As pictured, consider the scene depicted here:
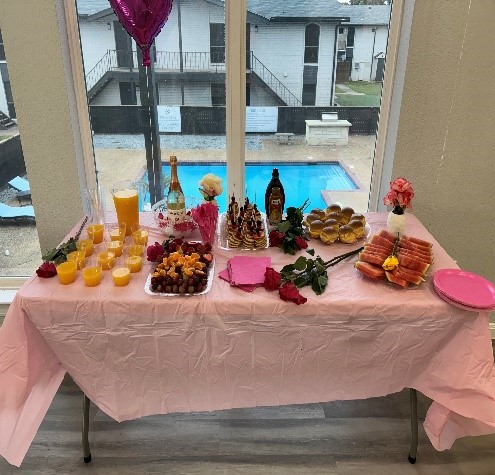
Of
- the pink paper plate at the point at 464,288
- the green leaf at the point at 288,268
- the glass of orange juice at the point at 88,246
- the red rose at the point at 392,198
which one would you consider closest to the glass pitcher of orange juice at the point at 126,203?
the glass of orange juice at the point at 88,246

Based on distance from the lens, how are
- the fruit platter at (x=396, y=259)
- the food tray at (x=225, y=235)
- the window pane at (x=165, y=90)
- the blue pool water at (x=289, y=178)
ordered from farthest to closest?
the blue pool water at (x=289, y=178) → the window pane at (x=165, y=90) → the food tray at (x=225, y=235) → the fruit platter at (x=396, y=259)

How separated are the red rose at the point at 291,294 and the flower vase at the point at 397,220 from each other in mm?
527

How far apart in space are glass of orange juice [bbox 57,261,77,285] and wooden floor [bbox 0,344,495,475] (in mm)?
711

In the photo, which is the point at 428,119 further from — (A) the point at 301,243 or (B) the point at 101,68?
(B) the point at 101,68

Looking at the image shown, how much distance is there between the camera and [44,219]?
2010 mm

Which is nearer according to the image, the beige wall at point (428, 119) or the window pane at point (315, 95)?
the beige wall at point (428, 119)

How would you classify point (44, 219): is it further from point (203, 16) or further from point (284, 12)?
point (284, 12)

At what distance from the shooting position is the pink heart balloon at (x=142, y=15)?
1449mm

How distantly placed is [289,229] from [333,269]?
258 millimetres

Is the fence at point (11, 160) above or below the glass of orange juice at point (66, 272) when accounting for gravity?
above

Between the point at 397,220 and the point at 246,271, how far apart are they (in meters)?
0.60

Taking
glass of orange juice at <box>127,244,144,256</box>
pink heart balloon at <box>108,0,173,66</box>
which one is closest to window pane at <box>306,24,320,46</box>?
pink heart balloon at <box>108,0,173,66</box>

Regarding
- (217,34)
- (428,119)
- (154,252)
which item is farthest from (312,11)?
(154,252)

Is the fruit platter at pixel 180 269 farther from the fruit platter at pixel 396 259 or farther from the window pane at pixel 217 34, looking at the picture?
the window pane at pixel 217 34
